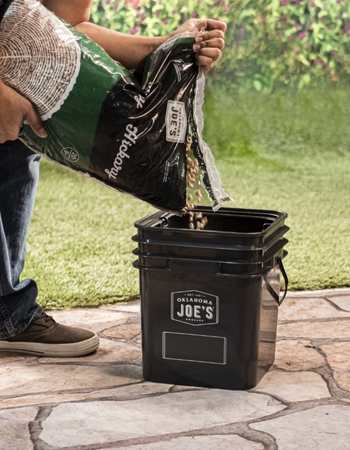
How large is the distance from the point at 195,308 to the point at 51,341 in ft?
1.89

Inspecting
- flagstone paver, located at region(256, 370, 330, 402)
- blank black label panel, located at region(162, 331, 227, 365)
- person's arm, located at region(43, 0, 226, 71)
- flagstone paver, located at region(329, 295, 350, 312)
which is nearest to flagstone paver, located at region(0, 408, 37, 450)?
blank black label panel, located at region(162, 331, 227, 365)

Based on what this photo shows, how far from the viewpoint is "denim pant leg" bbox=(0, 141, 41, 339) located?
3180mm

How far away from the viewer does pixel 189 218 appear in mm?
3084

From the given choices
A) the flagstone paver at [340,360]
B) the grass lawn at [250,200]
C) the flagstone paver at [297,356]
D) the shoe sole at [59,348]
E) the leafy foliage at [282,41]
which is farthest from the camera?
the leafy foliage at [282,41]

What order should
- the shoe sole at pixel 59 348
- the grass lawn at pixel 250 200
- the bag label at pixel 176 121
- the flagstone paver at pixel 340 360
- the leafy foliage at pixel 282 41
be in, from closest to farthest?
the bag label at pixel 176 121 < the flagstone paver at pixel 340 360 < the shoe sole at pixel 59 348 < the grass lawn at pixel 250 200 < the leafy foliage at pixel 282 41

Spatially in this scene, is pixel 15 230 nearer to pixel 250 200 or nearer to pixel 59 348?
pixel 59 348

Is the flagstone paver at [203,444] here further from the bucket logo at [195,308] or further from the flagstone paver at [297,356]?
the flagstone paver at [297,356]

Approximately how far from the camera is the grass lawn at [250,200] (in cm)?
420

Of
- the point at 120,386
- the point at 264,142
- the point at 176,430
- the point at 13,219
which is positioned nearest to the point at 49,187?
the point at 264,142

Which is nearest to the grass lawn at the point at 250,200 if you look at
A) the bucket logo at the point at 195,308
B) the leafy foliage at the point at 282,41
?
the leafy foliage at the point at 282,41

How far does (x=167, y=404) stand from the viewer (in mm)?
2807

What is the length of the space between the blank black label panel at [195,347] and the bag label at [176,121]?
1.76 ft

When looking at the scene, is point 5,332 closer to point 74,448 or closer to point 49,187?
point 74,448

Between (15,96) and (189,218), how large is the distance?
696 millimetres
